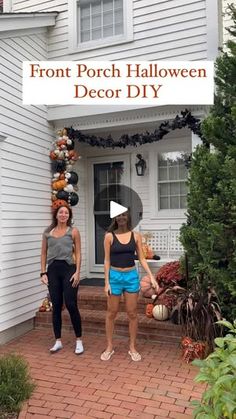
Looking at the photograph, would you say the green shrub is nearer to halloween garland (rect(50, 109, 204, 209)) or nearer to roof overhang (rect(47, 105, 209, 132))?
halloween garland (rect(50, 109, 204, 209))

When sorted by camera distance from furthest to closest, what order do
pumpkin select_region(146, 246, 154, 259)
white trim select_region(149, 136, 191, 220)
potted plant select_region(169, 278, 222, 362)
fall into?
white trim select_region(149, 136, 191, 220) < pumpkin select_region(146, 246, 154, 259) < potted plant select_region(169, 278, 222, 362)

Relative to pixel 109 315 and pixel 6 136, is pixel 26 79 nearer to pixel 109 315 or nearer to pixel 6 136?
pixel 6 136

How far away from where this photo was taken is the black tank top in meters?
4.16

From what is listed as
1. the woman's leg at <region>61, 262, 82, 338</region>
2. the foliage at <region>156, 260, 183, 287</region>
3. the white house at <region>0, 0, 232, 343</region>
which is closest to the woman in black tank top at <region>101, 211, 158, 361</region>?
the woman's leg at <region>61, 262, 82, 338</region>

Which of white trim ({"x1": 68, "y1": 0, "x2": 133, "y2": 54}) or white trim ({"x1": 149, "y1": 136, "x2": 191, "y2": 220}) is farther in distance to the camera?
white trim ({"x1": 149, "y1": 136, "x2": 191, "y2": 220})

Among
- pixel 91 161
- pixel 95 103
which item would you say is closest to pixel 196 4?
pixel 95 103

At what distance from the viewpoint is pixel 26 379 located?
8.13 ft

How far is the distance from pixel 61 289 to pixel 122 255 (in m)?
0.92

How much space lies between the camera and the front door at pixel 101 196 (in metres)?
7.10

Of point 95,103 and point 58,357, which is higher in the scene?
point 95,103

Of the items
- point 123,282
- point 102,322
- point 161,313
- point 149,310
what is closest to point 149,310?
point 149,310

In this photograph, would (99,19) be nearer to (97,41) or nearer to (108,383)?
(97,41)

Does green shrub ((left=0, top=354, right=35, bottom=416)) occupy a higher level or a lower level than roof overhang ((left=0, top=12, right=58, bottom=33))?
lower

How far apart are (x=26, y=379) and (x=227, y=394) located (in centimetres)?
122
